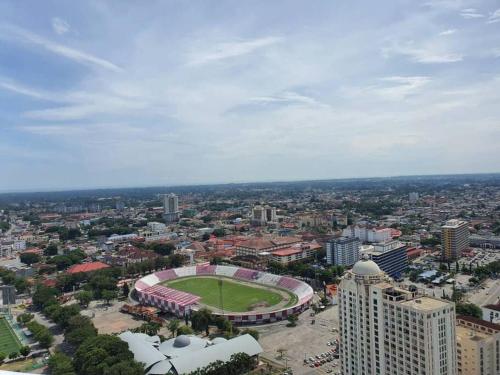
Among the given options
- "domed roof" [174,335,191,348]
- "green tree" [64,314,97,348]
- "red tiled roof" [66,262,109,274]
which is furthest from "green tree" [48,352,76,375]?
"red tiled roof" [66,262,109,274]

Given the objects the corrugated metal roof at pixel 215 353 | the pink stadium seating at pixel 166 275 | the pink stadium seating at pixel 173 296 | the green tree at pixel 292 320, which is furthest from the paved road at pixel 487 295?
the pink stadium seating at pixel 166 275

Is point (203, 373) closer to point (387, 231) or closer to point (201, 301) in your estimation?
point (201, 301)

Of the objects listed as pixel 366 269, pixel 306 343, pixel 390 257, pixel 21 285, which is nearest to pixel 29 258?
pixel 21 285

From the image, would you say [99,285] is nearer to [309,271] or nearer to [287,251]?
[309,271]

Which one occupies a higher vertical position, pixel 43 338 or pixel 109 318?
pixel 43 338

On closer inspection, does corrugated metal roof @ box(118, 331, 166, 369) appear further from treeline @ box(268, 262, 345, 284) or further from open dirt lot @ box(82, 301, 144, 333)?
treeline @ box(268, 262, 345, 284)
